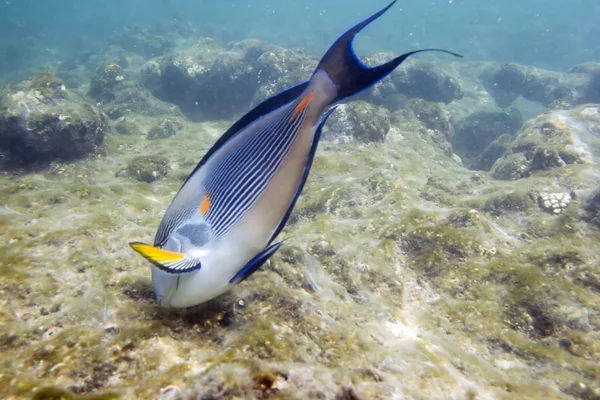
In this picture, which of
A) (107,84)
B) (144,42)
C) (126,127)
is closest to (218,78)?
(107,84)

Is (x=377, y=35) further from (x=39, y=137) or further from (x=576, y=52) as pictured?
(x=39, y=137)

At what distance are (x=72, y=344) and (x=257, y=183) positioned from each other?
1431 millimetres

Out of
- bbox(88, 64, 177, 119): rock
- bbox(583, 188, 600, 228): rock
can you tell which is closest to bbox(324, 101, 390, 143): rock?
bbox(583, 188, 600, 228): rock

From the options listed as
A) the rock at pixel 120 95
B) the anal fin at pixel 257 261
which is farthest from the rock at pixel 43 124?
the anal fin at pixel 257 261

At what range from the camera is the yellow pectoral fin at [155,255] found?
1.14 meters

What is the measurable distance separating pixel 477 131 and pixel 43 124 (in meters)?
15.1

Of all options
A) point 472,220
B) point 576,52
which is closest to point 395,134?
point 472,220

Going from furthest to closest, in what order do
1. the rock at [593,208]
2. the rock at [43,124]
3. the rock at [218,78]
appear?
the rock at [218,78]
the rock at [43,124]
the rock at [593,208]

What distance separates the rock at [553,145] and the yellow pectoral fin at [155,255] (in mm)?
7781

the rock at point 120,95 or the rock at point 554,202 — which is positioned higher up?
the rock at point 120,95

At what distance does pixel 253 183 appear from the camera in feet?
4.25

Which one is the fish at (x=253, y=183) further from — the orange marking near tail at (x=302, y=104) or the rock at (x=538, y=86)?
the rock at (x=538, y=86)

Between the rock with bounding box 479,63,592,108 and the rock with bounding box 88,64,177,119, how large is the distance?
17785mm

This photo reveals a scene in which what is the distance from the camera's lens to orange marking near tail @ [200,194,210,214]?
4.70 ft
